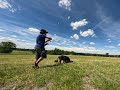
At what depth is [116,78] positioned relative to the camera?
9797 millimetres

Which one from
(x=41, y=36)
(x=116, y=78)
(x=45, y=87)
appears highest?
(x=41, y=36)

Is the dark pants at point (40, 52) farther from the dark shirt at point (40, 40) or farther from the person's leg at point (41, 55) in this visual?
the dark shirt at point (40, 40)

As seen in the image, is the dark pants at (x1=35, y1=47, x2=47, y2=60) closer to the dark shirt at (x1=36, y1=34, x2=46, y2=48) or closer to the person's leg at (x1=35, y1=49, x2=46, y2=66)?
the person's leg at (x1=35, y1=49, x2=46, y2=66)

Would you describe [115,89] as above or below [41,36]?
below

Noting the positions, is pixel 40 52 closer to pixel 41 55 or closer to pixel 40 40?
pixel 41 55

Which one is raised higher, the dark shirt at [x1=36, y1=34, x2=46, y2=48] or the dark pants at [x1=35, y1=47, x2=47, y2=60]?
the dark shirt at [x1=36, y1=34, x2=46, y2=48]

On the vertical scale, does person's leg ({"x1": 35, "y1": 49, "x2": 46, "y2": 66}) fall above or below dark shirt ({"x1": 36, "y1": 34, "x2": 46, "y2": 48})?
below

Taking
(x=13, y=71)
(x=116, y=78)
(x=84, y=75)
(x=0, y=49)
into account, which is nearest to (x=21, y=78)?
(x=13, y=71)

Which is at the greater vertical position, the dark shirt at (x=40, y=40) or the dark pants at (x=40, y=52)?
the dark shirt at (x=40, y=40)

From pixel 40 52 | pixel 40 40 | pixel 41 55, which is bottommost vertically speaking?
pixel 41 55

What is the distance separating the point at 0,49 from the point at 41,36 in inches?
3495

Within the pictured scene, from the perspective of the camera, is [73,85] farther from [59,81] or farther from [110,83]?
[110,83]

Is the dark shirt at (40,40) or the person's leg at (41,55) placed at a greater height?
the dark shirt at (40,40)

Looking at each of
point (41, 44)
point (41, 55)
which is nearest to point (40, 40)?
point (41, 44)
